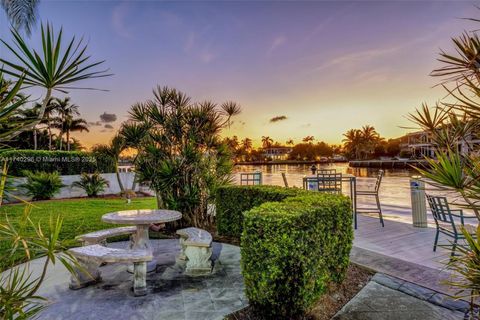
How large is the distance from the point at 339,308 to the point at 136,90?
905 cm

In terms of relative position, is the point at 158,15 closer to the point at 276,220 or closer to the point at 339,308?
the point at 276,220

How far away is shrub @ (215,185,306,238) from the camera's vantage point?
474 centimetres

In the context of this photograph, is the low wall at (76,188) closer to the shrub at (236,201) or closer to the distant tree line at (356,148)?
the shrub at (236,201)

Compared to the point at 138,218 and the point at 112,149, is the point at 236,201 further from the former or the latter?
the point at 112,149

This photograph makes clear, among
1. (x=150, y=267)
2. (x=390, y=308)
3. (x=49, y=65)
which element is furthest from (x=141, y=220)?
(x=390, y=308)

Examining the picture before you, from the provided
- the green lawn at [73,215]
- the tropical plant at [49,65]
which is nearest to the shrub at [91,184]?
the green lawn at [73,215]

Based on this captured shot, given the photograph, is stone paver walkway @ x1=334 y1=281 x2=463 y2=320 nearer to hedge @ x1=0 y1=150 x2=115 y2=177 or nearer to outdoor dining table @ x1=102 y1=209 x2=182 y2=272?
outdoor dining table @ x1=102 y1=209 x2=182 y2=272

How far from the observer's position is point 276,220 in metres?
2.44

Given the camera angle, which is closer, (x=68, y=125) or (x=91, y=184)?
(x=91, y=184)

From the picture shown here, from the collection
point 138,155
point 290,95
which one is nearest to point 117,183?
point 138,155

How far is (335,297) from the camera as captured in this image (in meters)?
3.02

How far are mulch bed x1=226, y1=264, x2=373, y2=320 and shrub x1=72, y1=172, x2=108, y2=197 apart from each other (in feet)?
39.3

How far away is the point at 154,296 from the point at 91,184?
1113 cm

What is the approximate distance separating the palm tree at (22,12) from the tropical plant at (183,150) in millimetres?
8625
